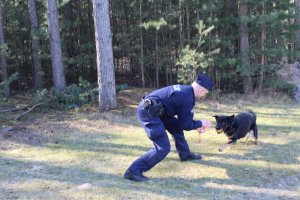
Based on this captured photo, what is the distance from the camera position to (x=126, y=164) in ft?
23.4

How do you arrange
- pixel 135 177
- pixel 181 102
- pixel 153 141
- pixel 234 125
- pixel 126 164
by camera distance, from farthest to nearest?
pixel 234 125 → pixel 126 164 → pixel 135 177 → pixel 153 141 → pixel 181 102

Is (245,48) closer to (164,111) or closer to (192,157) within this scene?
(192,157)

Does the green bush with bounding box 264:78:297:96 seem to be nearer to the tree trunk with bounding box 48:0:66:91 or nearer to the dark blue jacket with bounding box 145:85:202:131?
the tree trunk with bounding box 48:0:66:91

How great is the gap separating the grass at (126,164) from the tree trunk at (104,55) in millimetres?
929

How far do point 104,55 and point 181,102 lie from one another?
5.94 m

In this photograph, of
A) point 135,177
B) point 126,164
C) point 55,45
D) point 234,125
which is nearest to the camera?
point 135,177

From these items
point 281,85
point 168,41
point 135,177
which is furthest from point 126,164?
point 168,41

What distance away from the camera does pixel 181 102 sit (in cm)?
581

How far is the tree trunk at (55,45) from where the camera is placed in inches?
502

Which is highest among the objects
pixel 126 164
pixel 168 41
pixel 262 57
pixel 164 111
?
pixel 168 41

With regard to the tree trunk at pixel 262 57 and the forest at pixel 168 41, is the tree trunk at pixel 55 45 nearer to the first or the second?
the forest at pixel 168 41

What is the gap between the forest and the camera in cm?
1280

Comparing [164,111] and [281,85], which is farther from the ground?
[164,111]

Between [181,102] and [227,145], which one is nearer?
[181,102]
